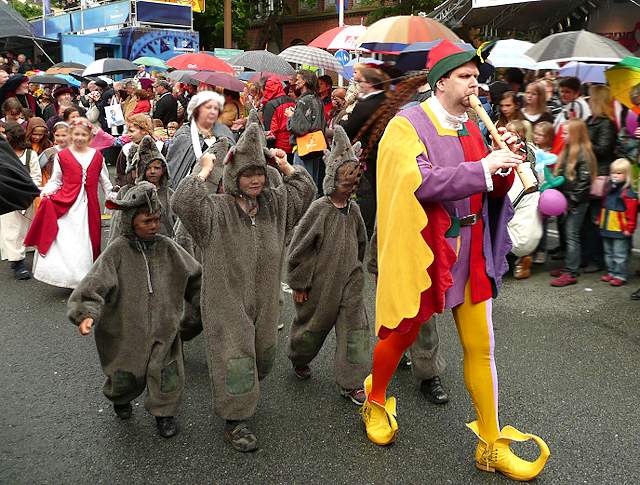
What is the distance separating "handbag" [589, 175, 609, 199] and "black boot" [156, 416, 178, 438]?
4780 millimetres

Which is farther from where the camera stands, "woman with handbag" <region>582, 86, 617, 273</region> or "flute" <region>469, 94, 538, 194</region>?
"woman with handbag" <region>582, 86, 617, 273</region>

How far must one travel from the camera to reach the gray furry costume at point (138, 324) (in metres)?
3.70

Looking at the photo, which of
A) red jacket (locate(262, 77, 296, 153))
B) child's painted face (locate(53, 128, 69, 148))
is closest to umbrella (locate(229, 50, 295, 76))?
red jacket (locate(262, 77, 296, 153))

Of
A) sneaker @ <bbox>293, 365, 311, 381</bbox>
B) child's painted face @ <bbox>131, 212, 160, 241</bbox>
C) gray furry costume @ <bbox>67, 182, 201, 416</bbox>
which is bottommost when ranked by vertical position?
sneaker @ <bbox>293, 365, 311, 381</bbox>

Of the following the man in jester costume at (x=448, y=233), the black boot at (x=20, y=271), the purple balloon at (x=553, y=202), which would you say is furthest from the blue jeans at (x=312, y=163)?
the man in jester costume at (x=448, y=233)

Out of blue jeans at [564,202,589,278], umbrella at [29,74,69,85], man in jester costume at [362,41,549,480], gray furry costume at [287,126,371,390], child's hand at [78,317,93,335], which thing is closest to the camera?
man in jester costume at [362,41,549,480]

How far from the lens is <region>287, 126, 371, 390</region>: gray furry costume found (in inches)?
159

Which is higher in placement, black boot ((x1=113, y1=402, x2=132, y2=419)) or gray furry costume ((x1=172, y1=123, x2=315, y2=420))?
gray furry costume ((x1=172, y1=123, x2=315, y2=420))

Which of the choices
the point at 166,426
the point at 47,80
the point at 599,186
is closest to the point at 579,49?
the point at 599,186

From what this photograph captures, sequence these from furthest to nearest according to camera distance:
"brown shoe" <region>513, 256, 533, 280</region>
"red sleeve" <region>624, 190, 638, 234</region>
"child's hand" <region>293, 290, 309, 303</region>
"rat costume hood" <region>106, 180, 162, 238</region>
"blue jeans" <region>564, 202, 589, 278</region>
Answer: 1. "brown shoe" <region>513, 256, 533, 280</region>
2. "blue jeans" <region>564, 202, 589, 278</region>
3. "red sleeve" <region>624, 190, 638, 234</region>
4. "child's hand" <region>293, 290, 309, 303</region>
5. "rat costume hood" <region>106, 180, 162, 238</region>

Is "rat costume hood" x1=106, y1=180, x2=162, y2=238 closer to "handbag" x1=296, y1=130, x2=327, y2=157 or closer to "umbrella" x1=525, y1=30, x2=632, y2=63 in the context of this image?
"handbag" x1=296, y1=130, x2=327, y2=157

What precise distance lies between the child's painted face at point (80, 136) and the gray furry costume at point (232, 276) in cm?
340

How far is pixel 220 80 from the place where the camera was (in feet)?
24.5

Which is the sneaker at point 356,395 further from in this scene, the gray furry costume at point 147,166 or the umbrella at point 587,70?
the umbrella at point 587,70
